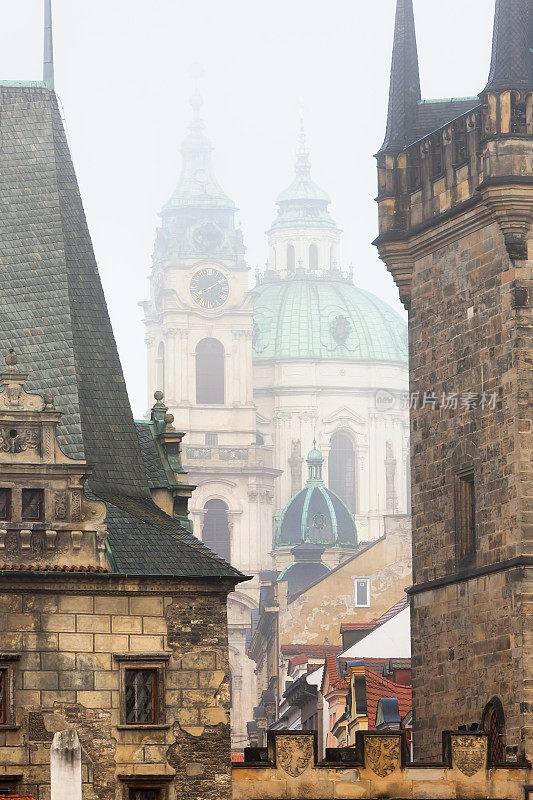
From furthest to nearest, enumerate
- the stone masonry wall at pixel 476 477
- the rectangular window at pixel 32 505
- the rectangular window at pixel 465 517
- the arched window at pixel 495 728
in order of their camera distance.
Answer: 1. the rectangular window at pixel 465 517
2. the stone masonry wall at pixel 476 477
3. the arched window at pixel 495 728
4. the rectangular window at pixel 32 505

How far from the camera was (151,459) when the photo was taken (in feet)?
171

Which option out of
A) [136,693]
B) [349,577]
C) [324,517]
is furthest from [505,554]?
[324,517]

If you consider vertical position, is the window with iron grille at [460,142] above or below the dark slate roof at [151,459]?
above

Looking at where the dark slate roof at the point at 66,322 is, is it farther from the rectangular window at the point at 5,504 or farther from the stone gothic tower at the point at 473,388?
the stone gothic tower at the point at 473,388

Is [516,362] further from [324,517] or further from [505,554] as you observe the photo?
[324,517]

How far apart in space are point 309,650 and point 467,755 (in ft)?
198

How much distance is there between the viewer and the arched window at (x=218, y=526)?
7756 inches

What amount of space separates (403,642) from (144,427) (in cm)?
2793

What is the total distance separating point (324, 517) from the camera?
183 metres

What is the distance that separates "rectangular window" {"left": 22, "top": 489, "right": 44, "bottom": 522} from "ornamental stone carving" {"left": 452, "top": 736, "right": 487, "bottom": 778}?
8921 mm

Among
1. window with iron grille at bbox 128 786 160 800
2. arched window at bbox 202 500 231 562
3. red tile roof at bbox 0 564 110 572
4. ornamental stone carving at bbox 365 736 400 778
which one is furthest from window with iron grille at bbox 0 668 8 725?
arched window at bbox 202 500 231 562

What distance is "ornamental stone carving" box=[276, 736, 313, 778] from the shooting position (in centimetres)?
4584

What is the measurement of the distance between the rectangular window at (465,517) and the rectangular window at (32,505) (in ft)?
29.7

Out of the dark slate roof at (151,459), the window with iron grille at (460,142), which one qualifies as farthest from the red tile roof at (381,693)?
the window with iron grille at (460,142)
